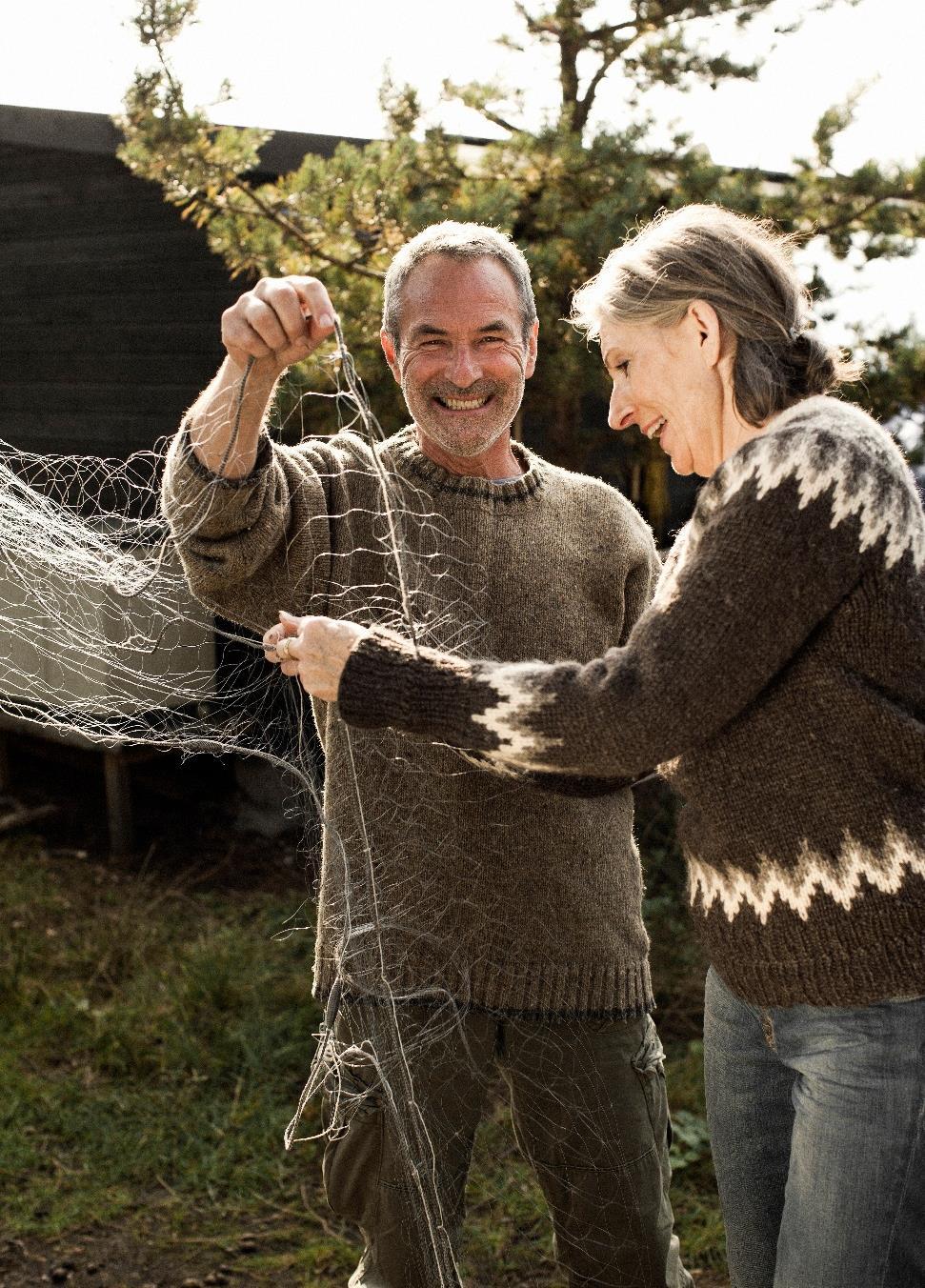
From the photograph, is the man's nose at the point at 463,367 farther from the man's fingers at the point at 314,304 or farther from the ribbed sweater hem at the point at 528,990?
the ribbed sweater hem at the point at 528,990

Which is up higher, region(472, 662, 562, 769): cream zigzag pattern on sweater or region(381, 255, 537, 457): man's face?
region(381, 255, 537, 457): man's face

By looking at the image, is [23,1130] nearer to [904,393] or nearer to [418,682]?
[418,682]

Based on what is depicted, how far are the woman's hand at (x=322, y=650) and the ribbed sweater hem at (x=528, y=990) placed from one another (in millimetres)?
623

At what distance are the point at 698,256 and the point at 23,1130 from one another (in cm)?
343

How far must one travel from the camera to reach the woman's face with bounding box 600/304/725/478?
63.6 inches

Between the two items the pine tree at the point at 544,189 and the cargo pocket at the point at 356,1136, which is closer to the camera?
the cargo pocket at the point at 356,1136

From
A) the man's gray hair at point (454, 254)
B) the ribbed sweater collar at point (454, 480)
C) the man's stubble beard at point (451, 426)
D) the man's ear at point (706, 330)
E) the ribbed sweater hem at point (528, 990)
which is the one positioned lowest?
the ribbed sweater hem at point (528, 990)

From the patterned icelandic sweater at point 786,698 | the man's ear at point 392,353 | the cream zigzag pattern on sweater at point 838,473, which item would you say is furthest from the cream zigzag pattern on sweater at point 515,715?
the man's ear at point 392,353

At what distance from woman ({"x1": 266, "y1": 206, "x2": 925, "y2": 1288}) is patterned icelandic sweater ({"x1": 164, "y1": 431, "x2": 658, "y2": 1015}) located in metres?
0.40

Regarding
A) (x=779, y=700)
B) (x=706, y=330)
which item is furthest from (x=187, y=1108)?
(x=706, y=330)

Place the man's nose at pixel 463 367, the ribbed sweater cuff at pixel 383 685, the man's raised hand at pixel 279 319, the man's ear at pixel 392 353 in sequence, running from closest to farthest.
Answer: the ribbed sweater cuff at pixel 383 685, the man's raised hand at pixel 279 319, the man's nose at pixel 463 367, the man's ear at pixel 392 353

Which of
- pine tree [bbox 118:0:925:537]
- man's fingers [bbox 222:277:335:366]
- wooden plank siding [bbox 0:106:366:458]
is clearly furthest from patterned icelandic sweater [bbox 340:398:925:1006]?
wooden plank siding [bbox 0:106:366:458]

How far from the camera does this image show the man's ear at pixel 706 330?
1.59 meters

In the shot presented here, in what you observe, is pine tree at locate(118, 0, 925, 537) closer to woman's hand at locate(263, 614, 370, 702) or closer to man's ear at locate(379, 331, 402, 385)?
man's ear at locate(379, 331, 402, 385)
